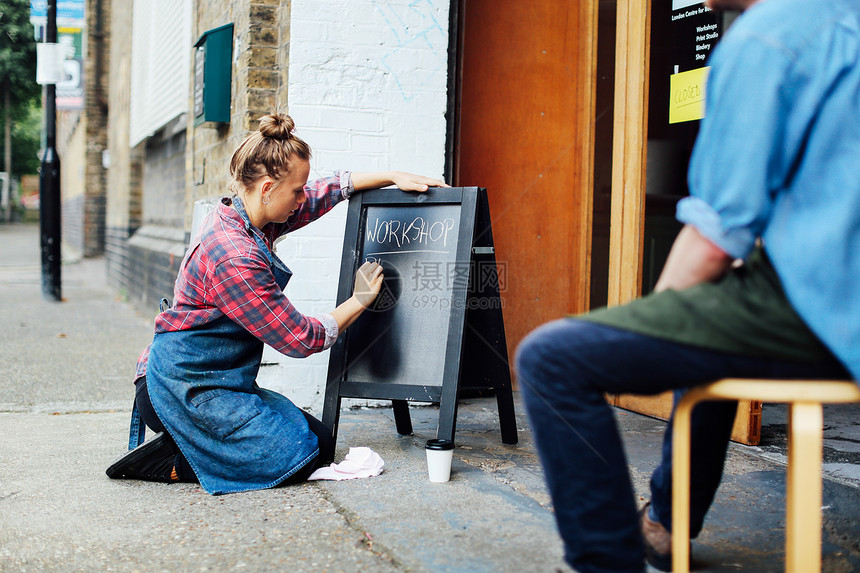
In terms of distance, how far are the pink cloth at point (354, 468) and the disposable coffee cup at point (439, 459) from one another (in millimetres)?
242

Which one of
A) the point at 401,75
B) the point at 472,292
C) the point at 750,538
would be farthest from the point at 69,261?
the point at 750,538

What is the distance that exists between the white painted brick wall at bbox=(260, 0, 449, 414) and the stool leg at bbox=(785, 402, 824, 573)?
115 inches

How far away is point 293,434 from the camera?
2.99m

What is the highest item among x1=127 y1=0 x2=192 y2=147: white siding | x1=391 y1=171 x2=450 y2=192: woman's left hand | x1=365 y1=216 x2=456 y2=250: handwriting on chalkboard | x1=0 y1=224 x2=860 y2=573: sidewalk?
x1=127 y1=0 x2=192 y2=147: white siding

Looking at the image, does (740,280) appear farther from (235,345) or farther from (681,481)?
(235,345)

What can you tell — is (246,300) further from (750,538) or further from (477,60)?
(477,60)

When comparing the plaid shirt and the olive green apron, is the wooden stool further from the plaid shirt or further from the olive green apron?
the plaid shirt

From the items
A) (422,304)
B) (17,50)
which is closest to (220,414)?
(422,304)

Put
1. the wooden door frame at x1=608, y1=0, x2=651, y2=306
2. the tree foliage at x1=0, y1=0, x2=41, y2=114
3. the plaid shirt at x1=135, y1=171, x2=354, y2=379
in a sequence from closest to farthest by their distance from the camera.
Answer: the plaid shirt at x1=135, y1=171, x2=354, y2=379, the wooden door frame at x1=608, y1=0, x2=651, y2=306, the tree foliage at x1=0, y1=0, x2=41, y2=114

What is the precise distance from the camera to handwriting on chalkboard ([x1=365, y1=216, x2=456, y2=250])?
331cm

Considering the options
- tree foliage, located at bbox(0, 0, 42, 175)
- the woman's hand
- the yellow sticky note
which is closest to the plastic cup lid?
the woman's hand

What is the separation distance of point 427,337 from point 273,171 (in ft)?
3.09

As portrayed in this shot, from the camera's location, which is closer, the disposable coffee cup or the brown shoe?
the brown shoe

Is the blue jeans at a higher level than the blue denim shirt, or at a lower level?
lower
